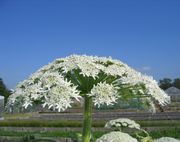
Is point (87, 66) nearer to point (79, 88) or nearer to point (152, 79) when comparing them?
point (79, 88)

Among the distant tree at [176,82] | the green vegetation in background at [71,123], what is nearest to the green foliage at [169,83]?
the distant tree at [176,82]

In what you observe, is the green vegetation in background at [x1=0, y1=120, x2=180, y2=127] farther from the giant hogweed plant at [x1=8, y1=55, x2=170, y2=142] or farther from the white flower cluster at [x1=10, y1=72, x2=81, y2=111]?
the white flower cluster at [x1=10, y1=72, x2=81, y2=111]

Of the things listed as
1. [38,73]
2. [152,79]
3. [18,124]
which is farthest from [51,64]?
[18,124]

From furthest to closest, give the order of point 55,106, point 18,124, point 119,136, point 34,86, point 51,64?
point 18,124 < point 51,64 < point 34,86 < point 55,106 < point 119,136

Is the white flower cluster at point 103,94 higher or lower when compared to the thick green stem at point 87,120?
higher

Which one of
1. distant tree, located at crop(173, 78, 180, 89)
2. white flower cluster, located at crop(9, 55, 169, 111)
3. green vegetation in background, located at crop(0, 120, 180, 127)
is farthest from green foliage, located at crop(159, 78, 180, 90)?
white flower cluster, located at crop(9, 55, 169, 111)

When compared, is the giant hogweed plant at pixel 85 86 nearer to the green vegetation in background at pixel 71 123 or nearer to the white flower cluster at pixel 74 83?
the white flower cluster at pixel 74 83

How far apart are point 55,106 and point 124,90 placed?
58 centimetres

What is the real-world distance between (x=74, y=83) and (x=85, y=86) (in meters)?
0.07

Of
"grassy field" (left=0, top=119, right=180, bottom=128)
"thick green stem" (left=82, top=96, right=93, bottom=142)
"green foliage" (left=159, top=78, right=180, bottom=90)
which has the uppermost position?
"green foliage" (left=159, top=78, right=180, bottom=90)

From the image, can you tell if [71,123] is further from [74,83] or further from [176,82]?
[176,82]

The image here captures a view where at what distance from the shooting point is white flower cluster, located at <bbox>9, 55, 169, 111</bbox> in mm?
2551

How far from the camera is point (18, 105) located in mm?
2711

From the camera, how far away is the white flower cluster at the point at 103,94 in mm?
2574
